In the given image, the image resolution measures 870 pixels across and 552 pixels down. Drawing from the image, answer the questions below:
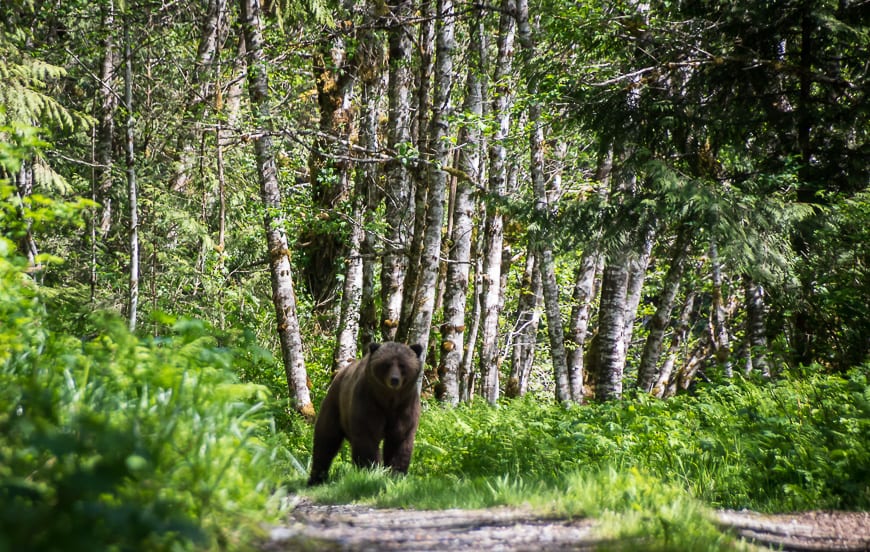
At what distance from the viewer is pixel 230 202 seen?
58.1ft

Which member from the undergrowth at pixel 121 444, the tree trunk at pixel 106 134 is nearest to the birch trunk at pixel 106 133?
the tree trunk at pixel 106 134

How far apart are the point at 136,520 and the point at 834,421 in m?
7.12

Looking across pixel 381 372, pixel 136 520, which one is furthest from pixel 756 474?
pixel 136 520

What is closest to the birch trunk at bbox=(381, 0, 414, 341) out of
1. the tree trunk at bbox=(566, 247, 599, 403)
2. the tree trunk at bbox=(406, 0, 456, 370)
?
the tree trunk at bbox=(406, 0, 456, 370)

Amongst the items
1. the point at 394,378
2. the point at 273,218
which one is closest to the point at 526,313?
the point at 273,218

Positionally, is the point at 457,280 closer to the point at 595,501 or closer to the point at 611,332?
the point at 611,332

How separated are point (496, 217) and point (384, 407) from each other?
8.88 m

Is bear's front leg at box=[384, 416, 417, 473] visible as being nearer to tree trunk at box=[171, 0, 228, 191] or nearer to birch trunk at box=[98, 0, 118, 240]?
tree trunk at box=[171, 0, 228, 191]

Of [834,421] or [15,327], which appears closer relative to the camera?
[15,327]

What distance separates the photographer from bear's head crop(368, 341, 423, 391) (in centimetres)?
814

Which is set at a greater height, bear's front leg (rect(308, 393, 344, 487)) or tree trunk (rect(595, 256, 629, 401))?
tree trunk (rect(595, 256, 629, 401))

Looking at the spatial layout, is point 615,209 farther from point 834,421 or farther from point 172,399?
point 172,399

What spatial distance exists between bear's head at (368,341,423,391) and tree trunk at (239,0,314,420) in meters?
4.77

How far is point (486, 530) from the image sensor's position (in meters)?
4.75
